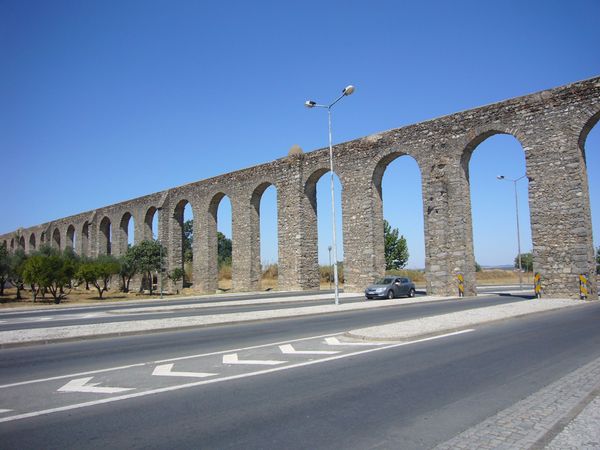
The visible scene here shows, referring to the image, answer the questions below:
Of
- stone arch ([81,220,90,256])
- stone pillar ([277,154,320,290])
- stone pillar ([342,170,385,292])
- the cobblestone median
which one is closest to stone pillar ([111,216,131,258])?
stone arch ([81,220,90,256])

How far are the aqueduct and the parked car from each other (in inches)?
58.6

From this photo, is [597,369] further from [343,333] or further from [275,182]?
[275,182]

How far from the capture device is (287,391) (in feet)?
19.5

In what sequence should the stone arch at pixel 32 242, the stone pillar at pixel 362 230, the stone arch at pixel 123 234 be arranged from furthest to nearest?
the stone arch at pixel 32 242, the stone arch at pixel 123 234, the stone pillar at pixel 362 230

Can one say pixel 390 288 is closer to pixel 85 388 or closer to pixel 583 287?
pixel 583 287

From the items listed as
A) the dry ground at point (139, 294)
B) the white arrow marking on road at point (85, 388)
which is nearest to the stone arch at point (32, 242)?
the dry ground at point (139, 294)

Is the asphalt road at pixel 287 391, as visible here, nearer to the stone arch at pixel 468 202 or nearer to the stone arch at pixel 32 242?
the stone arch at pixel 468 202

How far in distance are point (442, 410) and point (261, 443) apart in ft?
6.86

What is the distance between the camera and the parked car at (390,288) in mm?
23672

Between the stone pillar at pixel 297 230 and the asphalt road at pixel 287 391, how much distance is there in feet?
77.0

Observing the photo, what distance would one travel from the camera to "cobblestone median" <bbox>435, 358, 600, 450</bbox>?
3.95 m

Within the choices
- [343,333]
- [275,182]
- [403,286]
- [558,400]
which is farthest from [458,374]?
[275,182]

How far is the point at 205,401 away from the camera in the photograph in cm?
556

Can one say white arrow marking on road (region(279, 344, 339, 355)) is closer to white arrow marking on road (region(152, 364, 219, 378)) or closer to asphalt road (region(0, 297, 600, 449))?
asphalt road (region(0, 297, 600, 449))
